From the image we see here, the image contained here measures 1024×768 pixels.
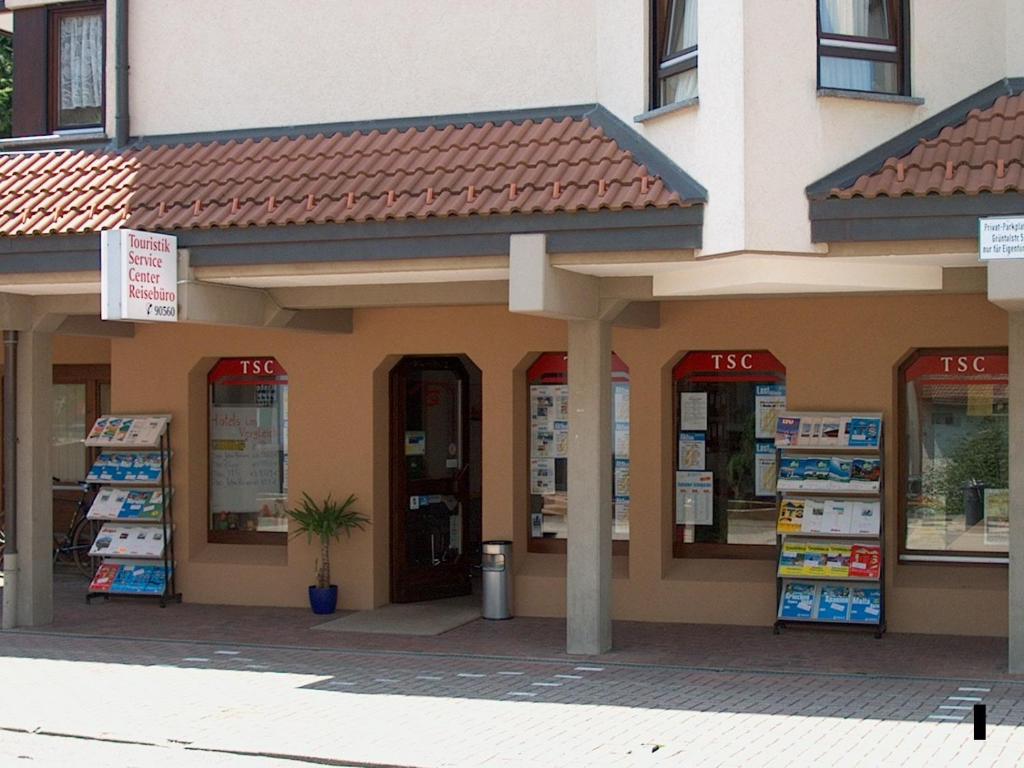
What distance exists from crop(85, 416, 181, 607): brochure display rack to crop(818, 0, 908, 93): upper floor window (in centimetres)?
812

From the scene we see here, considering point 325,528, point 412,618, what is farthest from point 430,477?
point 412,618

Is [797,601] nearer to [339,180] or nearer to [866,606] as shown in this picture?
[866,606]

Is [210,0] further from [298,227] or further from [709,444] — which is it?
[709,444]

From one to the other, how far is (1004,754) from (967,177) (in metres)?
3.94

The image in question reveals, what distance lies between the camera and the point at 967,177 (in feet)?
33.3

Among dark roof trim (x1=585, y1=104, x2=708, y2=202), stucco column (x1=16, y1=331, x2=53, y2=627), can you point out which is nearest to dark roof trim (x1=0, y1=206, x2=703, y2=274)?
dark roof trim (x1=585, y1=104, x2=708, y2=202)

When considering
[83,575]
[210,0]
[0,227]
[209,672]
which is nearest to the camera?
[209,672]

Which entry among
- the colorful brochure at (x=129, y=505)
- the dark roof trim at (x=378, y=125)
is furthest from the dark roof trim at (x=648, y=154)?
the colorful brochure at (x=129, y=505)

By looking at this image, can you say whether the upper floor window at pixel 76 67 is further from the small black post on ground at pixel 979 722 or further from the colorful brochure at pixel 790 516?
the small black post on ground at pixel 979 722

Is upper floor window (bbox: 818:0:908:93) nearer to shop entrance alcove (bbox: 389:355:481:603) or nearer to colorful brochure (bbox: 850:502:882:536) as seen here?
colorful brochure (bbox: 850:502:882:536)

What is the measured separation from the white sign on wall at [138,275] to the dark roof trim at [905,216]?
201 inches

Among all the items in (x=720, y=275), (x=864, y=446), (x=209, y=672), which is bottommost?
(x=209, y=672)

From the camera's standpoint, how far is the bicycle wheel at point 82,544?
17781 mm

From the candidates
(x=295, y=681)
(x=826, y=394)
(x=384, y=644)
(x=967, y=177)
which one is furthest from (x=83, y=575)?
(x=967, y=177)
